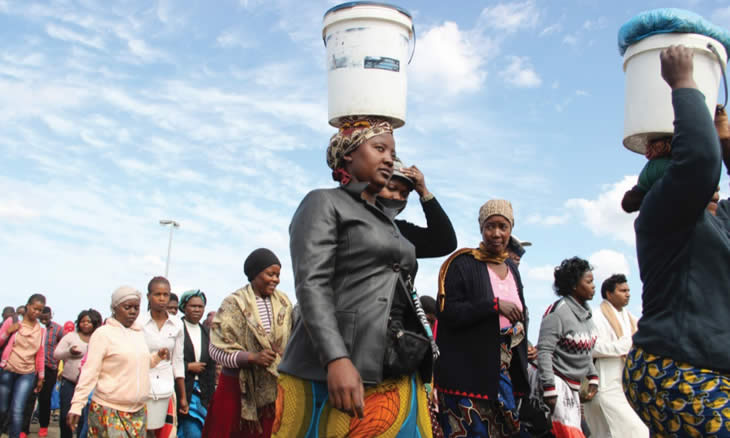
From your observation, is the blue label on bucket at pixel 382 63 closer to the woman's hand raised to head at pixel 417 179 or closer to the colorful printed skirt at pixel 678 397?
the woman's hand raised to head at pixel 417 179

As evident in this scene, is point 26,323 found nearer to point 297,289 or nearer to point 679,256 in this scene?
point 297,289

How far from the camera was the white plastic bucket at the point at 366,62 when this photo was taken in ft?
12.0

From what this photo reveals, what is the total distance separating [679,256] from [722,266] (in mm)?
155

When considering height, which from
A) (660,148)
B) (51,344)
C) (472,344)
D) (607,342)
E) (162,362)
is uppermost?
(51,344)

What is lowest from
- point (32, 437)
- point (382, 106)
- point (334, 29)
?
point (32, 437)

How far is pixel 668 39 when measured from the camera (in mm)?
3096

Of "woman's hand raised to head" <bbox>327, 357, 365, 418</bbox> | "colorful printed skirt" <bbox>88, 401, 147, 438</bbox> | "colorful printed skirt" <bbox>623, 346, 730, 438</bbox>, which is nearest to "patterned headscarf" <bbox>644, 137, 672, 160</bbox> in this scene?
"colorful printed skirt" <bbox>623, 346, 730, 438</bbox>

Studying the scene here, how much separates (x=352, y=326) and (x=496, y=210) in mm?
2976

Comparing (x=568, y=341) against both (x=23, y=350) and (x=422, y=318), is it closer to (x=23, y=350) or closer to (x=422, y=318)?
(x=422, y=318)

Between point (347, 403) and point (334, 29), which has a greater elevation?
point (334, 29)

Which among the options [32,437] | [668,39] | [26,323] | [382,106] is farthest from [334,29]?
[32,437]

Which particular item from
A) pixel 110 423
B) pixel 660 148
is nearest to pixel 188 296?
pixel 110 423

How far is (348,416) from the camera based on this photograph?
273 centimetres

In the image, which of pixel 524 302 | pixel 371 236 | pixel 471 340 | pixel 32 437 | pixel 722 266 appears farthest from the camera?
pixel 32 437
